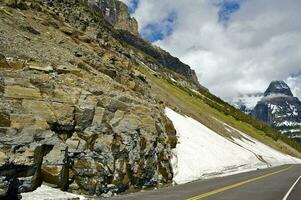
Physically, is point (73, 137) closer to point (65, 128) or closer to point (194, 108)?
point (65, 128)

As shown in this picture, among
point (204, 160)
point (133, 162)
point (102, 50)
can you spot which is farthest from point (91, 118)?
point (102, 50)

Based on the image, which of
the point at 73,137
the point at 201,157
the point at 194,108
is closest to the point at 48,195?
the point at 73,137

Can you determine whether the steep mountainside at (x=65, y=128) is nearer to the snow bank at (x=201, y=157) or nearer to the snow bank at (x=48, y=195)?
the snow bank at (x=48, y=195)

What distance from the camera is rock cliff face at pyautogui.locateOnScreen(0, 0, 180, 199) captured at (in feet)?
65.4

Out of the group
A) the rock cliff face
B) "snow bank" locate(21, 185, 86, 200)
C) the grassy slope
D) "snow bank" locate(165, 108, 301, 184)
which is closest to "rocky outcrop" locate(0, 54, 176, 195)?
the rock cliff face

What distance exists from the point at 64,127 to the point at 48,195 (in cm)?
505

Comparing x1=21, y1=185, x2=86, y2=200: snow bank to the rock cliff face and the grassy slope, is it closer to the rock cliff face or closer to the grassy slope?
the rock cliff face

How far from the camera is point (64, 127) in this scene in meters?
23.6

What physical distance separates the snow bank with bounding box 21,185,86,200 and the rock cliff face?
337 millimetres

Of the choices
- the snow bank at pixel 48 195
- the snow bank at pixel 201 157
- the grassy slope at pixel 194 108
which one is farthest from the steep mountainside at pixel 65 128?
the grassy slope at pixel 194 108

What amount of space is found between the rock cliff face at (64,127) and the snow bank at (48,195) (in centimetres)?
34

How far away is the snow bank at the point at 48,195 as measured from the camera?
18.6m

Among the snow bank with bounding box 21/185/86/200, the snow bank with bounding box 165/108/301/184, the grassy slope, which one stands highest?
the grassy slope

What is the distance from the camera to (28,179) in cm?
1920
